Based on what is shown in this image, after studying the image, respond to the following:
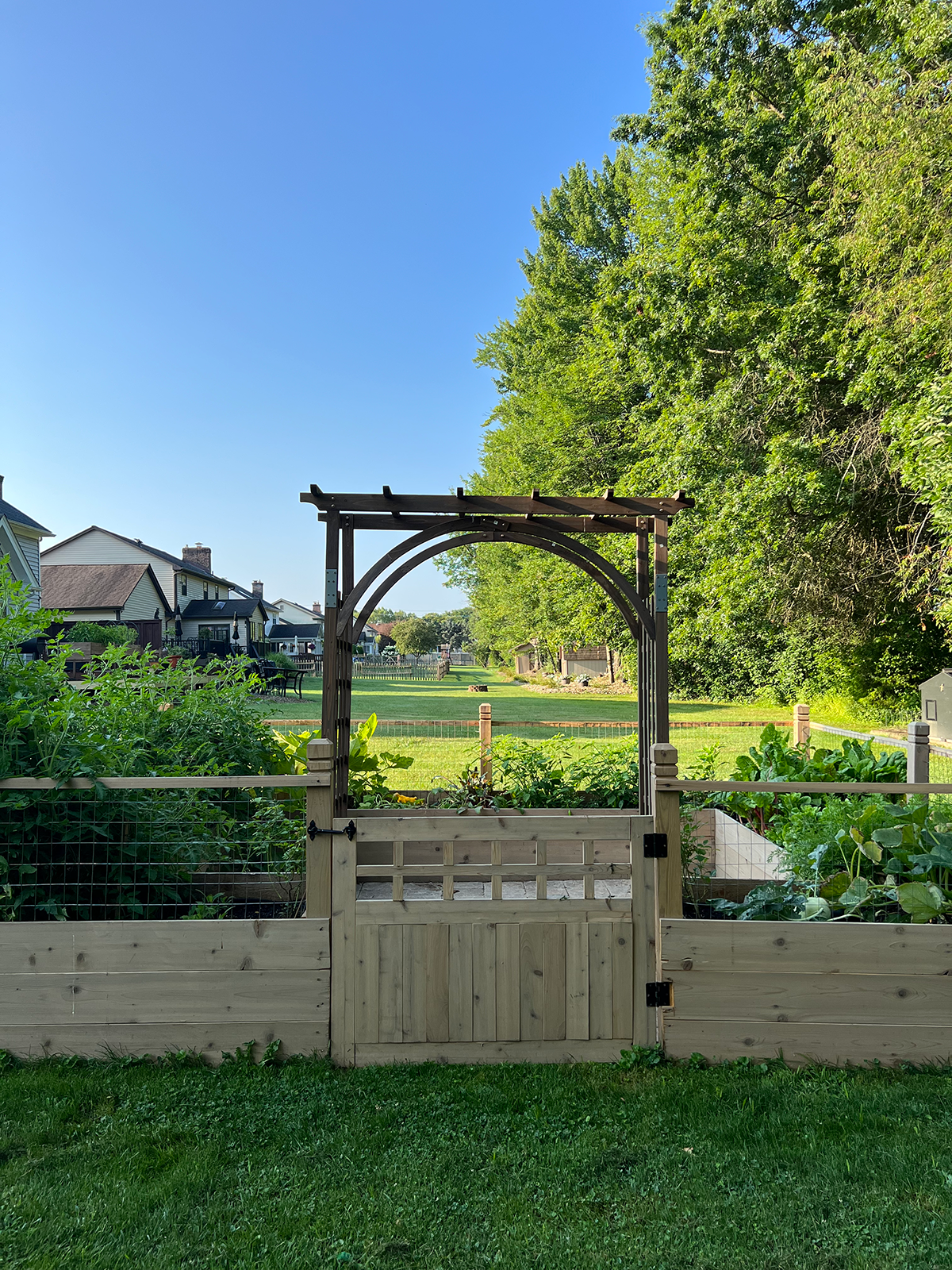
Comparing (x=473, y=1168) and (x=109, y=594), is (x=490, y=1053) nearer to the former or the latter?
(x=473, y=1168)

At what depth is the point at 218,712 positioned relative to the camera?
4910 millimetres

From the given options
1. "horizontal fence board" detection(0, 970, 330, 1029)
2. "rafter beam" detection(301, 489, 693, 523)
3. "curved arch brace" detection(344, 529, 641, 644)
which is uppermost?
"rafter beam" detection(301, 489, 693, 523)

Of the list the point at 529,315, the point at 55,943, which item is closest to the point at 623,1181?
the point at 55,943

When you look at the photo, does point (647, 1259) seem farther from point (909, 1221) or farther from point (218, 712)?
point (218, 712)

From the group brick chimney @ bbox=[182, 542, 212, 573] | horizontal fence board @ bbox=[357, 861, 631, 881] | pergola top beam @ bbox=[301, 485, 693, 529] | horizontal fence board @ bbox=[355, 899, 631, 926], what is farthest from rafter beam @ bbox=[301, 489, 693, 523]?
brick chimney @ bbox=[182, 542, 212, 573]

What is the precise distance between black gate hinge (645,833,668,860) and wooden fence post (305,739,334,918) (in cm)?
125

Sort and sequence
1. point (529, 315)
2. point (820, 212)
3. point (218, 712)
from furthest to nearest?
point (529, 315), point (820, 212), point (218, 712)

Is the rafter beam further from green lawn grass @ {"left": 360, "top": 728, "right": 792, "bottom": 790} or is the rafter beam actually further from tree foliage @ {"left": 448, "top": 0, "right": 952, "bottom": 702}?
tree foliage @ {"left": 448, "top": 0, "right": 952, "bottom": 702}

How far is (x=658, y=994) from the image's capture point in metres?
3.01

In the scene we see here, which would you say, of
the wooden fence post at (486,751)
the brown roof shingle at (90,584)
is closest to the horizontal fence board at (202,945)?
the wooden fence post at (486,751)

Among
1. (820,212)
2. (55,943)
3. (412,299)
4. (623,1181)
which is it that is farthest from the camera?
(412,299)

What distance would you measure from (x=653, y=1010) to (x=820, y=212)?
1208cm

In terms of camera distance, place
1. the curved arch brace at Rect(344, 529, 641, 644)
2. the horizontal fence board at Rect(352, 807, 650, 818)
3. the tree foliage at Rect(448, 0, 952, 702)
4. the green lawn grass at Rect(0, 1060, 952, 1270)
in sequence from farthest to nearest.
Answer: the tree foliage at Rect(448, 0, 952, 702) → the horizontal fence board at Rect(352, 807, 650, 818) → the curved arch brace at Rect(344, 529, 641, 644) → the green lawn grass at Rect(0, 1060, 952, 1270)

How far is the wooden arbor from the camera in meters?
4.23
